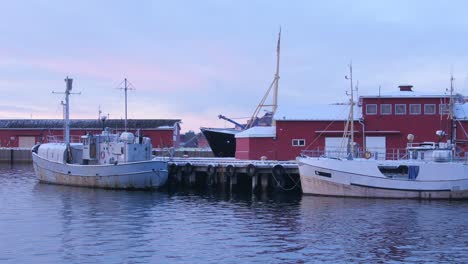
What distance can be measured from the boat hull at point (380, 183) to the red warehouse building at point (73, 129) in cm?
4968

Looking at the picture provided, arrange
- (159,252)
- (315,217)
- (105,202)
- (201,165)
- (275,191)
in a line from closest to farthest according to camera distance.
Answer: (159,252) → (315,217) → (105,202) → (275,191) → (201,165)

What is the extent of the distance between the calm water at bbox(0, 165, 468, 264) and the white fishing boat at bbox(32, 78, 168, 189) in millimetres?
4787

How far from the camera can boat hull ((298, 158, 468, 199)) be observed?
37719 millimetres

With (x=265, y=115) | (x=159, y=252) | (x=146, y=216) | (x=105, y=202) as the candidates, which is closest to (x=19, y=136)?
(x=265, y=115)

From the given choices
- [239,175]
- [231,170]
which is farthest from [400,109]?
[231,170]

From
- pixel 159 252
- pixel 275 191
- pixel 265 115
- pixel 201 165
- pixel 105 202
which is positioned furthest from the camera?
pixel 265 115

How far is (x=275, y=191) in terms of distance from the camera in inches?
1720

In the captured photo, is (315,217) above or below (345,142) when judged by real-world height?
below

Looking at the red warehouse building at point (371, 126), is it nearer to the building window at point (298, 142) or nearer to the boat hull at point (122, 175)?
the building window at point (298, 142)

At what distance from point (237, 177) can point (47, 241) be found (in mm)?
23301

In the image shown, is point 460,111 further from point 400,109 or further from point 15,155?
point 15,155

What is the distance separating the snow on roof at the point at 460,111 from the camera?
47.4 meters

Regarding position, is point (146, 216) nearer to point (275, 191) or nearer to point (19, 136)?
point (275, 191)

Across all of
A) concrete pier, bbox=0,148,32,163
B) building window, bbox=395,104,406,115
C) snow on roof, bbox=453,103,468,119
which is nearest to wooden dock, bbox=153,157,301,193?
building window, bbox=395,104,406,115
